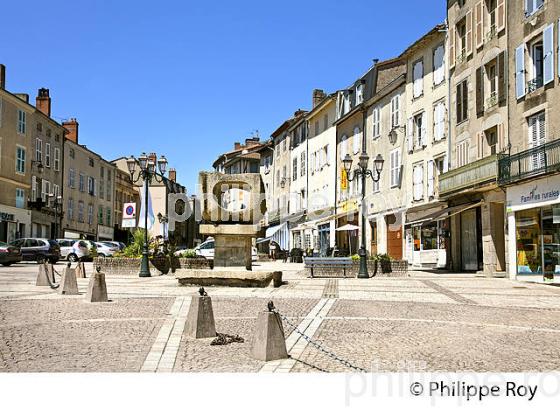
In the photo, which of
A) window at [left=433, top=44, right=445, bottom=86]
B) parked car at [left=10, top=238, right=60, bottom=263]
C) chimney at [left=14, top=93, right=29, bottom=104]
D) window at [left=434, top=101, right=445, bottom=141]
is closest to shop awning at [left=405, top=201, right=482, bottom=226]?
window at [left=434, top=101, right=445, bottom=141]

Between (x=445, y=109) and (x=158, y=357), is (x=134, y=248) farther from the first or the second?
(x=158, y=357)

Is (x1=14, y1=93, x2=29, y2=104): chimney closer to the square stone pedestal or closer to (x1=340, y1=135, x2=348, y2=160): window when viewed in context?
(x1=340, y1=135, x2=348, y2=160): window

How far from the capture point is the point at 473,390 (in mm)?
5395

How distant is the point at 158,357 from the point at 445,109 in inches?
971

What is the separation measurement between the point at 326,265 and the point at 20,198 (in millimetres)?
29127

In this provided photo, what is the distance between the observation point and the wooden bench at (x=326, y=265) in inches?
907

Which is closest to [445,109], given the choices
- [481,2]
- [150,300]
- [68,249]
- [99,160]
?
[481,2]

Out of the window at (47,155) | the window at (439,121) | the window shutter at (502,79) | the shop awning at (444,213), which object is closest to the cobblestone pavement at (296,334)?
the window shutter at (502,79)

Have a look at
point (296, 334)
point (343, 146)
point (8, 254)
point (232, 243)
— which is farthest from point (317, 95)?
point (296, 334)

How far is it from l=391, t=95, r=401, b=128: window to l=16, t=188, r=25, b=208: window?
2620 cm

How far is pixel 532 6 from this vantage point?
2183cm

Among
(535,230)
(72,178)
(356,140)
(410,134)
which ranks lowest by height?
(535,230)

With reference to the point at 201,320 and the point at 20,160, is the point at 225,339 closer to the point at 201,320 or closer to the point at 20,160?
the point at 201,320

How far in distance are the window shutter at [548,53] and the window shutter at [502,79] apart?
8.81 feet
